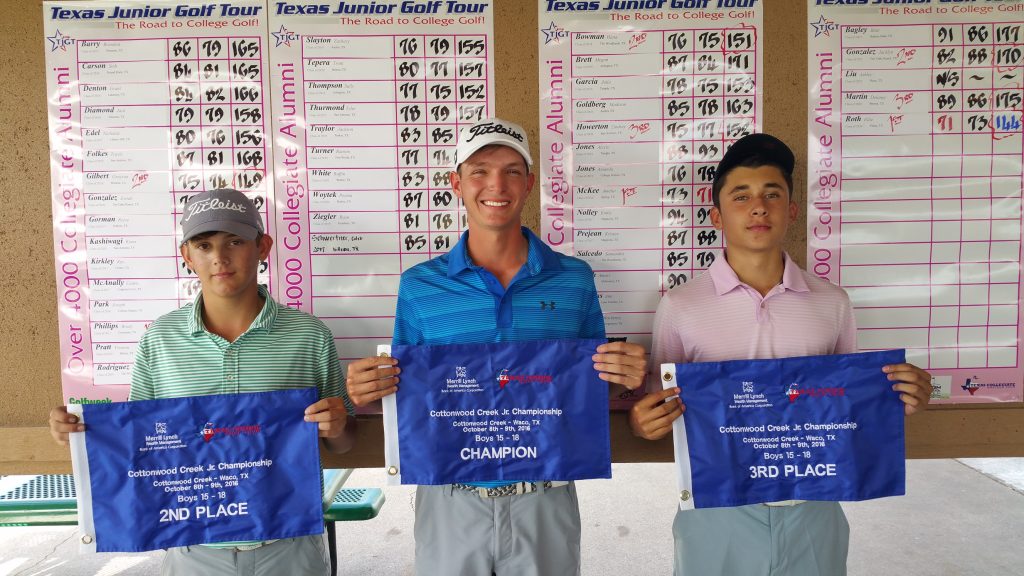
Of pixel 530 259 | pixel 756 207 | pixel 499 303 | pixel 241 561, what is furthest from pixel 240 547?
pixel 756 207

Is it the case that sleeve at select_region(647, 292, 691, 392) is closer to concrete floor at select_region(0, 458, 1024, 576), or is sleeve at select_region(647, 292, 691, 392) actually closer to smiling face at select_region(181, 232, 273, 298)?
smiling face at select_region(181, 232, 273, 298)

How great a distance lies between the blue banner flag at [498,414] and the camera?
82.5 inches

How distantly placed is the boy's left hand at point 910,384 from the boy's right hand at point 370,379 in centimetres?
171

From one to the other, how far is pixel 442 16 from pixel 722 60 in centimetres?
120

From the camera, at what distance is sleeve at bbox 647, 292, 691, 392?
7.70 feet

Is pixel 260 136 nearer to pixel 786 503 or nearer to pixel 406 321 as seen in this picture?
pixel 406 321

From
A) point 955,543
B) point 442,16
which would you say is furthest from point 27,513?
point 955,543

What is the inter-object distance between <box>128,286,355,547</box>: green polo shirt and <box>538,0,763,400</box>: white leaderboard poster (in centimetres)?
109

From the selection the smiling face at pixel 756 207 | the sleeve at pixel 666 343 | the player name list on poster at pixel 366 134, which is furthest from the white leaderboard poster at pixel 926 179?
the player name list on poster at pixel 366 134

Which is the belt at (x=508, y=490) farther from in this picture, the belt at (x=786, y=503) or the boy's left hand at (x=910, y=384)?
the boy's left hand at (x=910, y=384)

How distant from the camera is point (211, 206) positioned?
2145mm

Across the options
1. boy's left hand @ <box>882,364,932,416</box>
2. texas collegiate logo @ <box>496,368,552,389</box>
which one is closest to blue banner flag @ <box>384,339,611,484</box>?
texas collegiate logo @ <box>496,368,552,389</box>

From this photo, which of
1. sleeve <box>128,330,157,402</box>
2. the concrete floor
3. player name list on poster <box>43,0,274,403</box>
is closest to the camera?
sleeve <box>128,330,157,402</box>

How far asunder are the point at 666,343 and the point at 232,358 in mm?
1598
